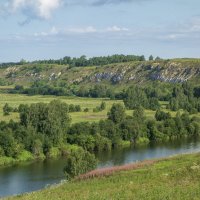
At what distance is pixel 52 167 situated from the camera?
258 ft

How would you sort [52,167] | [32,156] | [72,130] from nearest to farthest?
[52,167] < [32,156] < [72,130]

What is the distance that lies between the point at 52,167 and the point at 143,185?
5111 centimetres

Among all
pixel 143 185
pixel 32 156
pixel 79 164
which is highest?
pixel 143 185

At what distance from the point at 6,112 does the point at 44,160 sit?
175 feet

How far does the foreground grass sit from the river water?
21503mm

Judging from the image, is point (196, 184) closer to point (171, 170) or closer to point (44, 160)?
point (171, 170)

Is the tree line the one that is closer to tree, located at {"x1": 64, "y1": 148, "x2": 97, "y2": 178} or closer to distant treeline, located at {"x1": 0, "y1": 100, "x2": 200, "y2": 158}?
distant treeline, located at {"x1": 0, "y1": 100, "x2": 200, "y2": 158}

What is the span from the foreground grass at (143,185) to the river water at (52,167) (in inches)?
847

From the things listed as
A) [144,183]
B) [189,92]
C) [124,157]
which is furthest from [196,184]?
[189,92]

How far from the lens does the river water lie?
213 feet

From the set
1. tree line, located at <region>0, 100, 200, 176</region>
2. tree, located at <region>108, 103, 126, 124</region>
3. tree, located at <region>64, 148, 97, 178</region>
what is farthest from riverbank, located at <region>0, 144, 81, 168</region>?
tree, located at <region>64, 148, 97, 178</region>

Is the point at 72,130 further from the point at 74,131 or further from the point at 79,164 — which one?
the point at 79,164

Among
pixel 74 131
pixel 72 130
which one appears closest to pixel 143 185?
pixel 74 131

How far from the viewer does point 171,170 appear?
32.2m
